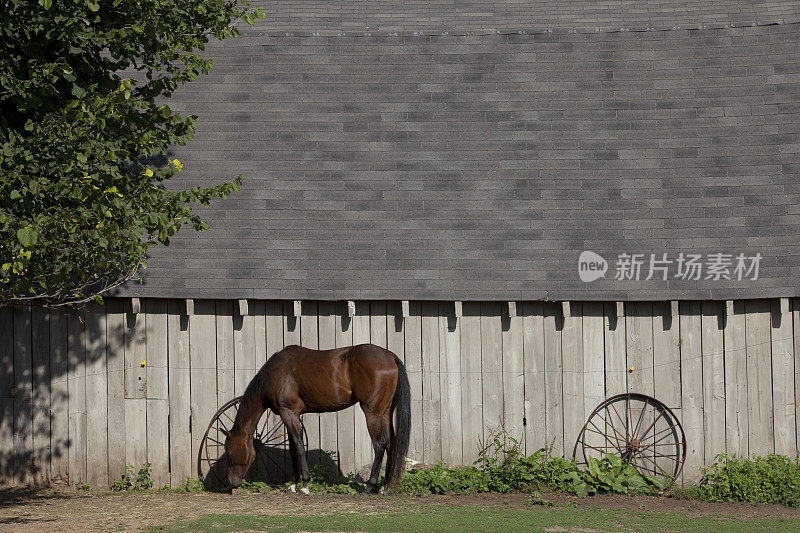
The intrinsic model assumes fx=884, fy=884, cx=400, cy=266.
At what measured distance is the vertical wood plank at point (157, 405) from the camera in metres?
11.5

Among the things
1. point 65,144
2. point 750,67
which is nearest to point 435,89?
point 750,67

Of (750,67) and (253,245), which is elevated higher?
(750,67)

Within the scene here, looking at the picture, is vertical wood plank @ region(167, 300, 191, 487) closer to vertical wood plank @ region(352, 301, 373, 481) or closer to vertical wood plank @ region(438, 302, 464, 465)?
vertical wood plank @ region(352, 301, 373, 481)

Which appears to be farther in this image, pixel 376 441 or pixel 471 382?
pixel 471 382

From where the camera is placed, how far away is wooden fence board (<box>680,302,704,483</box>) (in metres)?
11.1

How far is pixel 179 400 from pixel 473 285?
411 cm

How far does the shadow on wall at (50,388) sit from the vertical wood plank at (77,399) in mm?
13

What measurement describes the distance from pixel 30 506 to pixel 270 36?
24.6 ft

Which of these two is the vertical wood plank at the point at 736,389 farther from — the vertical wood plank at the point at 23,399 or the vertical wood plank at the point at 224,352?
the vertical wood plank at the point at 23,399

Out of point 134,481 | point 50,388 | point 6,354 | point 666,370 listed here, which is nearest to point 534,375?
point 666,370

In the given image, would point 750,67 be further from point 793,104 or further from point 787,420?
point 787,420

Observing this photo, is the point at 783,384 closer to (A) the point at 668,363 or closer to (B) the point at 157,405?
(A) the point at 668,363

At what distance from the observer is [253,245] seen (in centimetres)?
1174

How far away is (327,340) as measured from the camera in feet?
37.7
